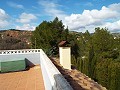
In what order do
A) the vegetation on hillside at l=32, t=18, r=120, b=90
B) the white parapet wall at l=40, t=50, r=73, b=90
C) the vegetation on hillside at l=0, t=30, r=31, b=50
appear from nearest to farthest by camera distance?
the white parapet wall at l=40, t=50, r=73, b=90 → the vegetation on hillside at l=32, t=18, r=120, b=90 → the vegetation on hillside at l=0, t=30, r=31, b=50

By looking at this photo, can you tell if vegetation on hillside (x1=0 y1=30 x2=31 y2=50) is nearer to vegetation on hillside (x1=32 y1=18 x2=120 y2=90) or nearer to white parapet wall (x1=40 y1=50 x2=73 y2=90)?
vegetation on hillside (x1=32 y1=18 x2=120 y2=90)

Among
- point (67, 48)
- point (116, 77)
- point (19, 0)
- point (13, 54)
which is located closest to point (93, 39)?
point (19, 0)

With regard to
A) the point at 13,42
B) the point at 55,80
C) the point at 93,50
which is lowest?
the point at 93,50

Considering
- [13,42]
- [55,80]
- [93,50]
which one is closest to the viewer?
[55,80]

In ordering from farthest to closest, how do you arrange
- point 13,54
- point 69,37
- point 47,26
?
point 69,37 < point 47,26 < point 13,54

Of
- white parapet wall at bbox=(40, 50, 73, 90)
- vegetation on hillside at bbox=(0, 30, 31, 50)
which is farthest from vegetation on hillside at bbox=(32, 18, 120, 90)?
white parapet wall at bbox=(40, 50, 73, 90)

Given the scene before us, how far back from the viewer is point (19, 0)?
2308 cm

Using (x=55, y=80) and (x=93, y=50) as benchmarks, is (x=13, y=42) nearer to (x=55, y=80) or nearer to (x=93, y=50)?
(x=93, y=50)

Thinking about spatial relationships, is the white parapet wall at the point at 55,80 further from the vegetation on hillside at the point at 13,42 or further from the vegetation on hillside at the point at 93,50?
the vegetation on hillside at the point at 13,42

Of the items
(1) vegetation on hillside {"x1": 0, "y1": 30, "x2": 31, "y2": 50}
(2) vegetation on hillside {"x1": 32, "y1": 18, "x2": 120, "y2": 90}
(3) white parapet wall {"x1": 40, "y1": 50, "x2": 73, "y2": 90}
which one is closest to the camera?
(3) white parapet wall {"x1": 40, "y1": 50, "x2": 73, "y2": 90}

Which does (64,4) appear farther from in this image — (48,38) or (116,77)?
(116,77)

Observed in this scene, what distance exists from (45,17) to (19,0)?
981 centimetres

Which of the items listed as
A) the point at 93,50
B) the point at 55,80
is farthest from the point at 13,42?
the point at 55,80

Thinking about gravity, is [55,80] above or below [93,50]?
above
